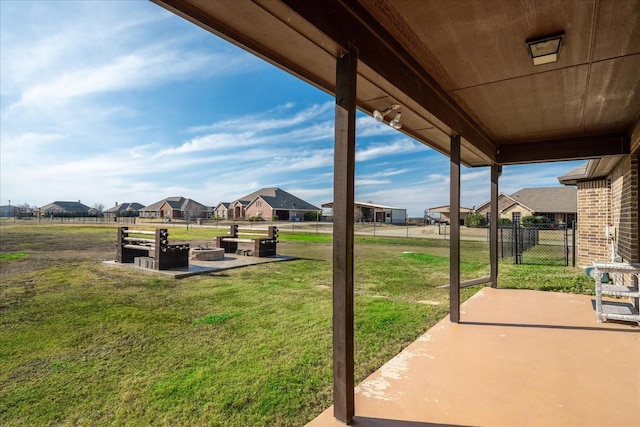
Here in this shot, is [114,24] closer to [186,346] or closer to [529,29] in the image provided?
[186,346]

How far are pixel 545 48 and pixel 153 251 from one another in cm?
891

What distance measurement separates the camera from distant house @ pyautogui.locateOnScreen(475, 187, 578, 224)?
3316 cm

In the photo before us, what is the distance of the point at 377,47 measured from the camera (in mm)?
2285

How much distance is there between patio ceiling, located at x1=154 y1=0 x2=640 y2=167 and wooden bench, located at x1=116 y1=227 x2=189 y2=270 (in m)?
6.81

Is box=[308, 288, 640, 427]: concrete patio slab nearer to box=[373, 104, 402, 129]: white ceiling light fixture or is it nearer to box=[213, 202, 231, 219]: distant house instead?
box=[373, 104, 402, 129]: white ceiling light fixture

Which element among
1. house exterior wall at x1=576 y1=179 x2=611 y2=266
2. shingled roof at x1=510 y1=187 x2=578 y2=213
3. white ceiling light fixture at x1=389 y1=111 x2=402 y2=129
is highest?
shingled roof at x1=510 y1=187 x2=578 y2=213

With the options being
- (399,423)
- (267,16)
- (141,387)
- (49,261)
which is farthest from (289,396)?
(49,261)

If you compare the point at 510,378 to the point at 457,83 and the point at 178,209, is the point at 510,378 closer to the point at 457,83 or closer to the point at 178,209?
the point at 457,83

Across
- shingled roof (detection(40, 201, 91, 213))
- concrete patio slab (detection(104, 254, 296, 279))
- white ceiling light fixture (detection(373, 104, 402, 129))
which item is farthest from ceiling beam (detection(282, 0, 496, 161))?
shingled roof (detection(40, 201, 91, 213))

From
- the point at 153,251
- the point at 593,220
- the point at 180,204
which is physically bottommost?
the point at 153,251

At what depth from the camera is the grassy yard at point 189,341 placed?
7.75ft

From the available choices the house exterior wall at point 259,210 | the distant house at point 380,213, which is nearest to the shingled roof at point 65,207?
the house exterior wall at point 259,210

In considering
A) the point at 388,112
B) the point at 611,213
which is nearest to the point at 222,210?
the point at 611,213

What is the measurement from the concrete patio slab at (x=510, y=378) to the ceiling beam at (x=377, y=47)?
A: 2.35 m
